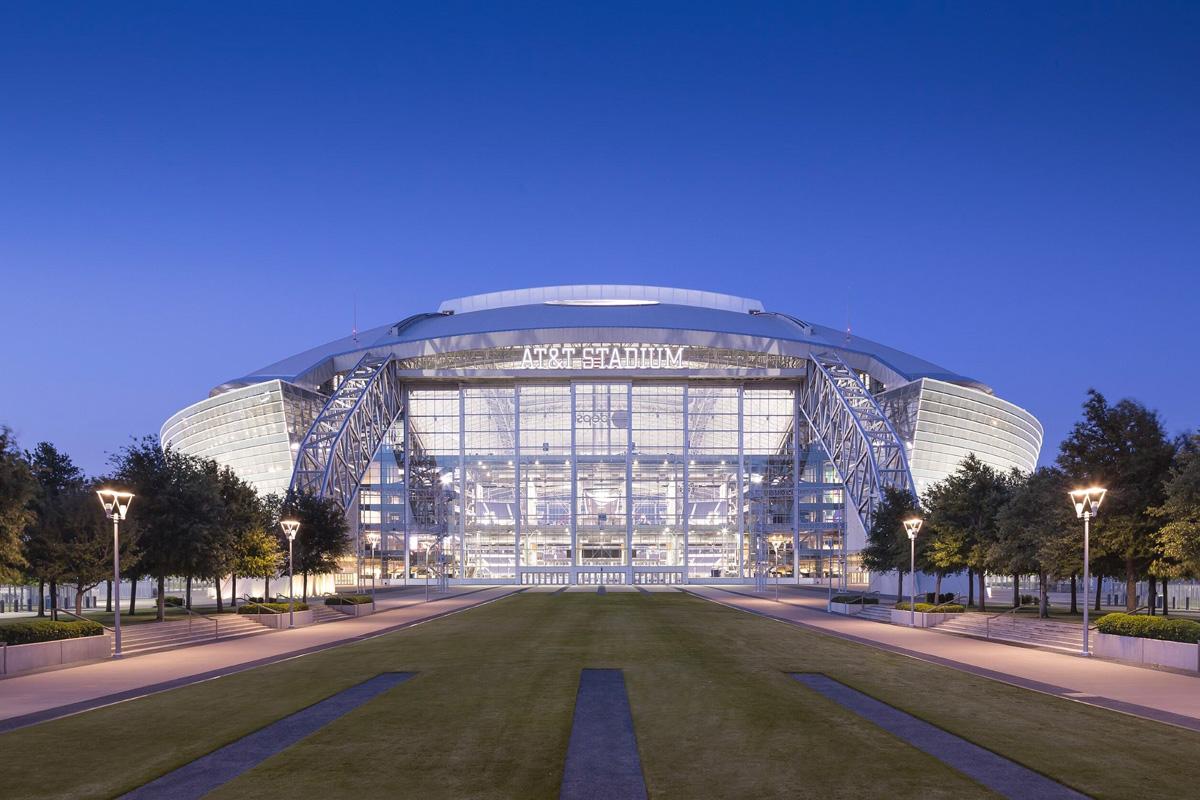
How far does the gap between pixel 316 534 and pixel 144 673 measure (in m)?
39.6

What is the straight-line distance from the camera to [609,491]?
11969 cm

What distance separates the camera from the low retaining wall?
90.9 feet

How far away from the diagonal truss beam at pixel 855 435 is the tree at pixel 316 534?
45366 mm

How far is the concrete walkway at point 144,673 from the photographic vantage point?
2188 centimetres

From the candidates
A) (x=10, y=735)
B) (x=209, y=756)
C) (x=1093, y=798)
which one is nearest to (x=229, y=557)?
(x=10, y=735)

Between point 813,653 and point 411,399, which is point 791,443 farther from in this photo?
point 813,653

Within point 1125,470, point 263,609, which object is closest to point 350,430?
point 263,609

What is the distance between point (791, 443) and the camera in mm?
120875

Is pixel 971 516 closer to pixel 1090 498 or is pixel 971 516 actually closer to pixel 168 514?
pixel 1090 498

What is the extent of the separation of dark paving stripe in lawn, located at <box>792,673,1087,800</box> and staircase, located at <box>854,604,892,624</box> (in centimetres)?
3266

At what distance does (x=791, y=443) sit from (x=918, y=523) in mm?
69786

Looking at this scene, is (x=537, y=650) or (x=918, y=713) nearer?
(x=918, y=713)

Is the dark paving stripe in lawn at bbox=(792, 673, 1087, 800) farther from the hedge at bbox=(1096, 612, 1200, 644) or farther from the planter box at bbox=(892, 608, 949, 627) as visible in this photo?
the planter box at bbox=(892, 608, 949, 627)

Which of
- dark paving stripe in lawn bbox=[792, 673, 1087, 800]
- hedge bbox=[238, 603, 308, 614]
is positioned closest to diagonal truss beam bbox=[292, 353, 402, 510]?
hedge bbox=[238, 603, 308, 614]
